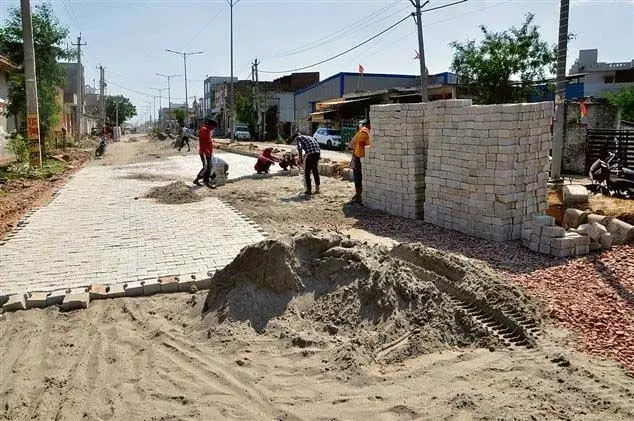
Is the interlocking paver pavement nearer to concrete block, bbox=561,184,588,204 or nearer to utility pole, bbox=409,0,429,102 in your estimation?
concrete block, bbox=561,184,588,204

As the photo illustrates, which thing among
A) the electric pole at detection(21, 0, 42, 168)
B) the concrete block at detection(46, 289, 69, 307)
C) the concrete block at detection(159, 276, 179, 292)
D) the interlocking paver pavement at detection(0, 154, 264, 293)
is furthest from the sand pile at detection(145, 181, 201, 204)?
the electric pole at detection(21, 0, 42, 168)

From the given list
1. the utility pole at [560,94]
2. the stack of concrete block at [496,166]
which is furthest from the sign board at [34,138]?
the utility pole at [560,94]

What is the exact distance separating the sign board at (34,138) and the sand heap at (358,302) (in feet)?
48.0

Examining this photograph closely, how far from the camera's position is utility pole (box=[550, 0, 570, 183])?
37.3ft

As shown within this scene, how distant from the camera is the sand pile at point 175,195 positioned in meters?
11.5

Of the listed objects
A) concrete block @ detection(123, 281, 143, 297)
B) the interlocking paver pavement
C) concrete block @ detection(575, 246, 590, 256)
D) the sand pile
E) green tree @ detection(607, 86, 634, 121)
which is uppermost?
green tree @ detection(607, 86, 634, 121)

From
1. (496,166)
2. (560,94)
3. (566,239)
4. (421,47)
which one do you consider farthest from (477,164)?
(421,47)

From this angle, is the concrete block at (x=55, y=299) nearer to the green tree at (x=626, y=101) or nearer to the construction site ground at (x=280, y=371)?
the construction site ground at (x=280, y=371)

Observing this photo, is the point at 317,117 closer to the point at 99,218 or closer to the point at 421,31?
the point at 421,31

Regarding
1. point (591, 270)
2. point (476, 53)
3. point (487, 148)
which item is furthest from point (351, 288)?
point (476, 53)

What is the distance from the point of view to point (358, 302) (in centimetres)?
441

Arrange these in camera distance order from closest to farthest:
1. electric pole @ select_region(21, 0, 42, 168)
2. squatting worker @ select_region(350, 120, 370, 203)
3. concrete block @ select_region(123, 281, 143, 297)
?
concrete block @ select_region(123, 281, 143, 297)
squatting worker @ select_region(350, 120, 370, 203)
electric pole @ select_region(21, 0, 42, 168)

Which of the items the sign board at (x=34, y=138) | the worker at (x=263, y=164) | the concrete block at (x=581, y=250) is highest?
the sign board at (x=34, y=138)

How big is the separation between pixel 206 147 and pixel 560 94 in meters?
8.20
